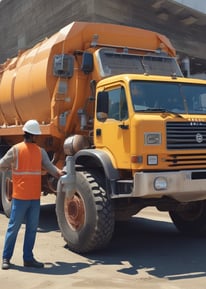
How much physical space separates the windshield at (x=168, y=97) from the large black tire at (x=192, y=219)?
190 centimetres

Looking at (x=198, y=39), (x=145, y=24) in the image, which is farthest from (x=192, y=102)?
(x=198, y=39)

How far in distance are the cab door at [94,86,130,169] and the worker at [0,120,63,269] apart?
1.13 m

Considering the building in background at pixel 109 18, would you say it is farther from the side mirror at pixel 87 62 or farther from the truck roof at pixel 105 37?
the side mirror at pixel 87 62

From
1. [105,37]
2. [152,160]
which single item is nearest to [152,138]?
[152,160]

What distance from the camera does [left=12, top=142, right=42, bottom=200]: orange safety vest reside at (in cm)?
639

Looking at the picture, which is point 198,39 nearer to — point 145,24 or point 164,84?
point 145,24

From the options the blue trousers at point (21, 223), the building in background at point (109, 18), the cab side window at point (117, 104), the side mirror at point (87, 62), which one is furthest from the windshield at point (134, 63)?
the building in background at point (109, 18)

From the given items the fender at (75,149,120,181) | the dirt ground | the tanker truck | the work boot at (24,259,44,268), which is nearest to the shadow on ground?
the dirt ground

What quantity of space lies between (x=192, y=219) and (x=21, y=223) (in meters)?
3.49

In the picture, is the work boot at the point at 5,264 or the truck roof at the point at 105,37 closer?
the work boot at the point at 5,264

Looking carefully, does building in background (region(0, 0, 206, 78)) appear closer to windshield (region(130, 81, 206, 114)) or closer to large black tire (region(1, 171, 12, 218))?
large black tire (region(1, 171, 12, 218))

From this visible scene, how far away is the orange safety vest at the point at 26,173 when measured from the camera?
6395 mm

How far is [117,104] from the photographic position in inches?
280

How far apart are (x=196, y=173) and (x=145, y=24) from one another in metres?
14.1
